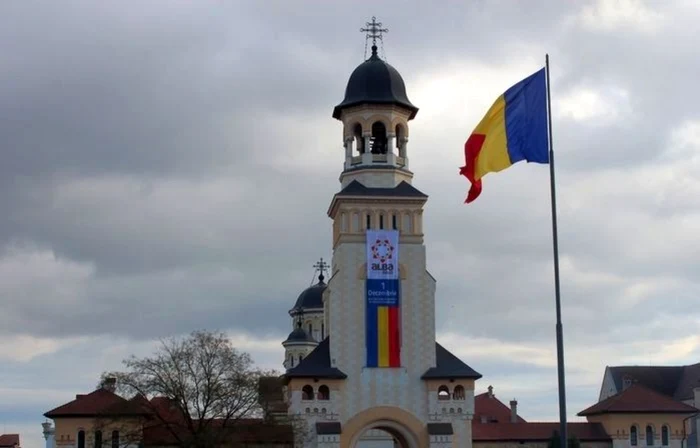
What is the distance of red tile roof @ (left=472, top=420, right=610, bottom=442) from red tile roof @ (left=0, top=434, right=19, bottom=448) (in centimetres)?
3993

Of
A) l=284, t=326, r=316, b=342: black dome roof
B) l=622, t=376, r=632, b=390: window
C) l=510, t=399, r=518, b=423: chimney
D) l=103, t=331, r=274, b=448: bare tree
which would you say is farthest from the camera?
l=284, t=326, r=316, b=342: black dome roof

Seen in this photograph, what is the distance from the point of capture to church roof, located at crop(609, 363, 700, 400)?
101312mm

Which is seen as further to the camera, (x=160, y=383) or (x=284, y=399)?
(x=284, y=399)

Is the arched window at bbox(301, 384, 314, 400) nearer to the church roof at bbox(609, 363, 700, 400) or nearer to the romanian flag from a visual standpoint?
the romanian flag

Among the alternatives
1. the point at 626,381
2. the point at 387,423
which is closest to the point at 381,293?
the point at 387,423

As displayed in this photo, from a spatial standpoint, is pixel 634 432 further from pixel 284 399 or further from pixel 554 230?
pixel 554 230

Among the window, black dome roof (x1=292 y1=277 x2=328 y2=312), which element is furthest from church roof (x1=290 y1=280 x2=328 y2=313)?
the window

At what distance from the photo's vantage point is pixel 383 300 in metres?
67.2

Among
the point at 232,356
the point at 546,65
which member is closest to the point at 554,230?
the point at 546,65

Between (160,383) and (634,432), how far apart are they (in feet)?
101

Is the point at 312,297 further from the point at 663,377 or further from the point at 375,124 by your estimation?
the point at 375,124

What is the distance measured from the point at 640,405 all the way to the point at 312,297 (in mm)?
48766

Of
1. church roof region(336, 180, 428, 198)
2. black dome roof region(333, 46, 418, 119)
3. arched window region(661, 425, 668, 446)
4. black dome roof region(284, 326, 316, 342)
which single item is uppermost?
black dome roof region(333, 46, 418, 119)

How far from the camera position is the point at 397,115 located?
70.4 meters
